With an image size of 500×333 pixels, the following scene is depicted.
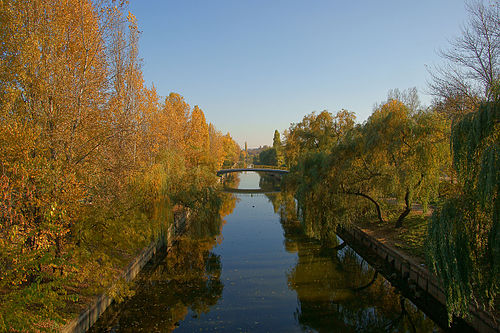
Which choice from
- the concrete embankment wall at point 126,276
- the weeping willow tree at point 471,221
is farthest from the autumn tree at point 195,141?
the weeping willow tree at point 471,221

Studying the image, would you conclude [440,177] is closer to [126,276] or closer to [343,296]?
[343,296]

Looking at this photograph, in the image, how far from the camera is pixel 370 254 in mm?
15992

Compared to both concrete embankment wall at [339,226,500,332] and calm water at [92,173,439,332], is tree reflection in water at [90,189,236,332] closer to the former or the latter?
calm water at [92,173,439,332]

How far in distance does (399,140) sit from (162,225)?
39.3 ft

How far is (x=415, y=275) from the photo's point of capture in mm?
11961

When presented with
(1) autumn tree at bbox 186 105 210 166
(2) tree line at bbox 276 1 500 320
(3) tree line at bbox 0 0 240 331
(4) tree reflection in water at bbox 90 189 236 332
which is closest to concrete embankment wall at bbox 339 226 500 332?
(2) tree line at bbox 276 1 500 320

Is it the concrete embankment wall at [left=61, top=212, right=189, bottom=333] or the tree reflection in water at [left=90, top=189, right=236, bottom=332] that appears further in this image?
the tree reflection in water at [left=90, top=189, right=236, bottom=332]

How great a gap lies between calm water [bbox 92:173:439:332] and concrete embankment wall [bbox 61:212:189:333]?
1.07 ft

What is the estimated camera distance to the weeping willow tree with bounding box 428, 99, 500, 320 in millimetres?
6254

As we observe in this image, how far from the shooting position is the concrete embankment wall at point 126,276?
826cm

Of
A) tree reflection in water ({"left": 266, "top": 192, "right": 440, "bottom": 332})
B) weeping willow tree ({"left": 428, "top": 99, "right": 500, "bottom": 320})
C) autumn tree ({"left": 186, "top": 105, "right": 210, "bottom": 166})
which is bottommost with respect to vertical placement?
tree reflection in water ({"left": 266, "top": 192, "right": 440, "bottom": 332})

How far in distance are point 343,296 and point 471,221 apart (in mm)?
6046

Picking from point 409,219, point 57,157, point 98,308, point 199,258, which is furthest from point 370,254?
point 57,157

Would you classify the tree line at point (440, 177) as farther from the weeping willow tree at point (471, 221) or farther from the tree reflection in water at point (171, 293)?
the tree reflection in water at point (171, 293)
